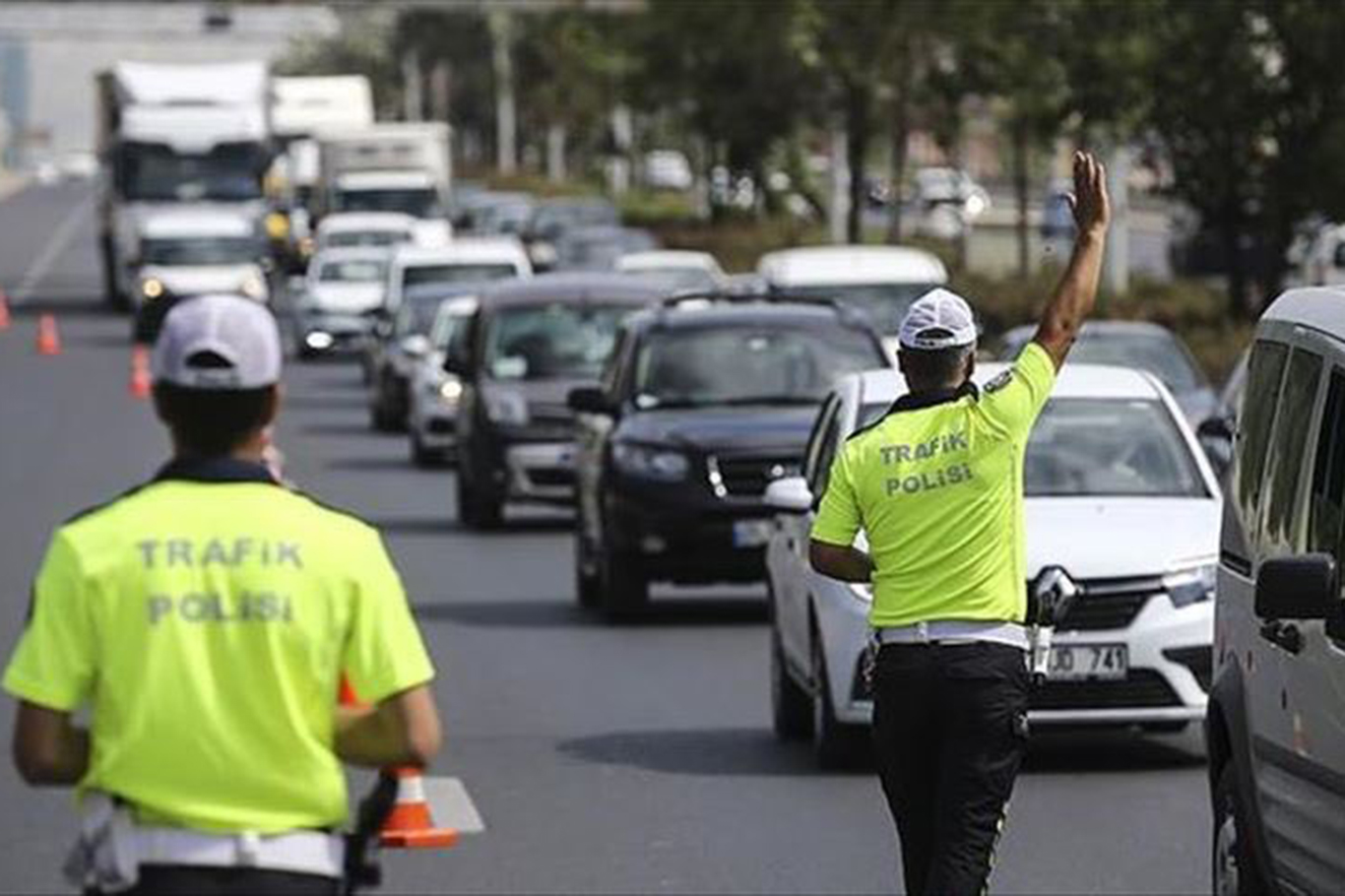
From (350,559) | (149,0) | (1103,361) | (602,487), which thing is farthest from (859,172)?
(149,0)

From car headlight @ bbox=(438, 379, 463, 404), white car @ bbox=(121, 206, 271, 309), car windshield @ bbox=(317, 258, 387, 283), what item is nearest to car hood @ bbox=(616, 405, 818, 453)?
car headlight @ bbox=(438, 379, 463, 404)

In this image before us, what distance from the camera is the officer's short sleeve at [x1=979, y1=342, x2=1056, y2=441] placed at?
9.73 metres

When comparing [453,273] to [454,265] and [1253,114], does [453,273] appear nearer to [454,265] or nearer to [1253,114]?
[454,265]

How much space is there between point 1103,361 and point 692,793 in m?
13.1

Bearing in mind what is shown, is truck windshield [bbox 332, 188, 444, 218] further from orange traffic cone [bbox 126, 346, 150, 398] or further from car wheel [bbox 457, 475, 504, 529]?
car wheel [bbox 457, 475, 504, 529]

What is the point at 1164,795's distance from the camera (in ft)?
48.5

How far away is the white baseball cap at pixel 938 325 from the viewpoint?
383 inches

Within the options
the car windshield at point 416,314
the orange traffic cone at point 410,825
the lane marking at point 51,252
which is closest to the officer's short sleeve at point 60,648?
the orange traffic cone at point 410,825

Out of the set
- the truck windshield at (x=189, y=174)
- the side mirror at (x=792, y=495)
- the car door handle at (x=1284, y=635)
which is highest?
→ the car door handle at (x=1284, y=635)

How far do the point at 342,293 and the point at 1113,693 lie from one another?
41420 millimetres

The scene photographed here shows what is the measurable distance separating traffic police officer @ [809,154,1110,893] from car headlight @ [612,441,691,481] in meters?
11.8

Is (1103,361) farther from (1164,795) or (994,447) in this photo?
(994,447)

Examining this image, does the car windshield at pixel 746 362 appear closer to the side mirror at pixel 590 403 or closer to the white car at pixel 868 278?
the side mirror at pixel 590 403

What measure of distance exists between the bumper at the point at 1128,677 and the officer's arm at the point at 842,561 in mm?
4856
